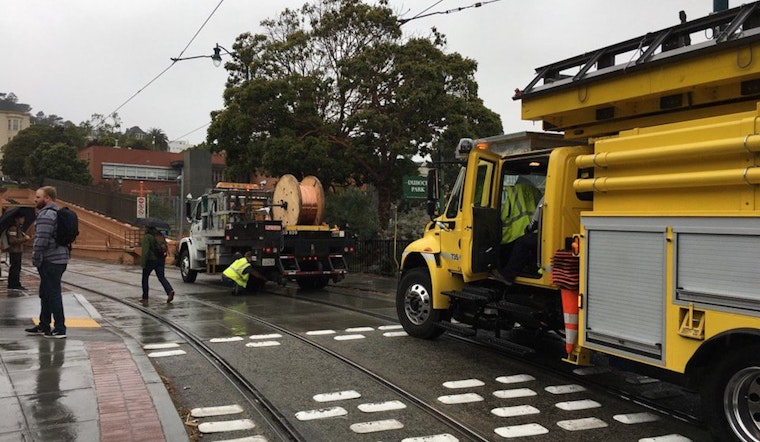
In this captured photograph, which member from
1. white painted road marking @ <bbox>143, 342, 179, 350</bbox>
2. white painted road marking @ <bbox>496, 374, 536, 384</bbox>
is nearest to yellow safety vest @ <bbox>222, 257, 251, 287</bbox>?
white painted road marking @ <bbox>143, 342, 179, 350</bbox>

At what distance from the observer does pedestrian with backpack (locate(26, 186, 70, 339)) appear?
7551 millimetres

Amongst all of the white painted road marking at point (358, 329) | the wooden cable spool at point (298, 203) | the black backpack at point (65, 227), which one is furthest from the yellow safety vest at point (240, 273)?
the black backpack at point (65, 227)

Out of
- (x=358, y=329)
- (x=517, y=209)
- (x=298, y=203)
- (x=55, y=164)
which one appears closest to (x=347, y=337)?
(x=358, y=329)

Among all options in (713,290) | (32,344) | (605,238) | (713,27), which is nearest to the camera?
(713,290)

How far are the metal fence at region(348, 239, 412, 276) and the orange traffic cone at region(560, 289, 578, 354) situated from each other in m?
12.9

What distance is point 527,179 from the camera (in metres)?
7.43

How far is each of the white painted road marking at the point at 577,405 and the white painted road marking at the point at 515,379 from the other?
2.60 feet

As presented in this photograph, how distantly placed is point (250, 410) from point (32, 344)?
365 cm

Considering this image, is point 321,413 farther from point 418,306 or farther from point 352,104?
point 352,104

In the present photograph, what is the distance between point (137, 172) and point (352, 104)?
168 ft

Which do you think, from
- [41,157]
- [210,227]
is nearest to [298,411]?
[210,227]

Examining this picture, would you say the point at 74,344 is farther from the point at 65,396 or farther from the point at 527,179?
the point at 527,179

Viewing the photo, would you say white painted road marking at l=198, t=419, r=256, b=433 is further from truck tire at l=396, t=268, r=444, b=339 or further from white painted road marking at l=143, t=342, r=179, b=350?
truck tire at l=396, t=268, r=444, b=339

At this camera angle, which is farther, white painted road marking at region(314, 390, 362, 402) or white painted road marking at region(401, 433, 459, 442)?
white painted road marking at region(314, 390, 362, 402)
